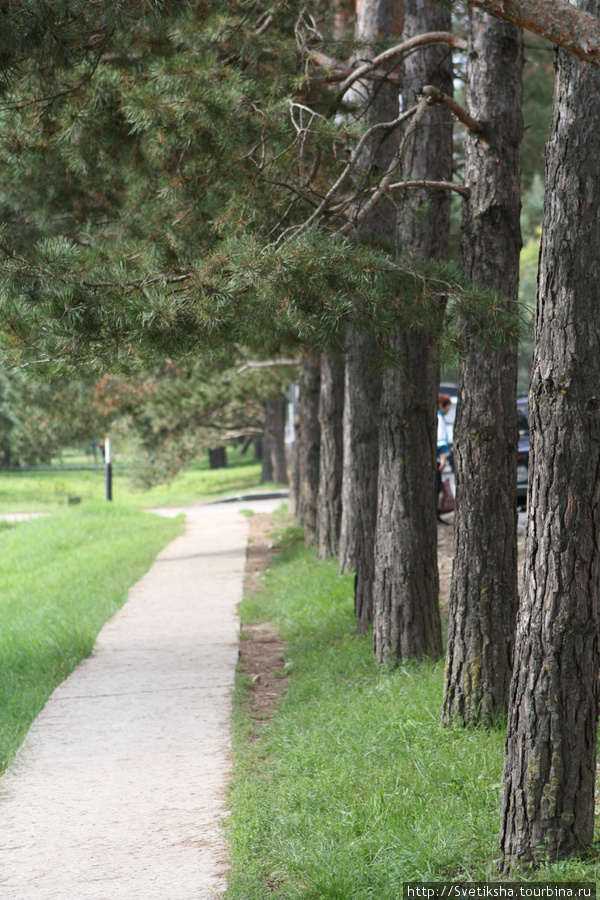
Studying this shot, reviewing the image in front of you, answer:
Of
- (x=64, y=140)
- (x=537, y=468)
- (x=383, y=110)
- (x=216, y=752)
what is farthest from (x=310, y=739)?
(x=383, y=110)

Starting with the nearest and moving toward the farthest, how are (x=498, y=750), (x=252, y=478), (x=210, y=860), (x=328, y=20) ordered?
1. (x=210, y=860)
2. (x=498, y=750)
3. (x=328, y=20)
4. (x=252, y=478)

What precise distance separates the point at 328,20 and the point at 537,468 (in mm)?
6325

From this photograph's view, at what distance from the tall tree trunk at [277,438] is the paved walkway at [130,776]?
19252 millimetres

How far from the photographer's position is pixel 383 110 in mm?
7566

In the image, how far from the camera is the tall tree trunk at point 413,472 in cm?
621

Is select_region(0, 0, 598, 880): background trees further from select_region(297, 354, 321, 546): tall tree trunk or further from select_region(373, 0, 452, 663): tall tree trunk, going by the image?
select_region(297, 354, 321, 546): tall tree trunk

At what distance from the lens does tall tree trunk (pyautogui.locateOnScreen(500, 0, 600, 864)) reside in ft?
11.1

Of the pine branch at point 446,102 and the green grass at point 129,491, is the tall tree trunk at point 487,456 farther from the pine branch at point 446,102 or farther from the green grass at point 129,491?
the green grass at point 129,491

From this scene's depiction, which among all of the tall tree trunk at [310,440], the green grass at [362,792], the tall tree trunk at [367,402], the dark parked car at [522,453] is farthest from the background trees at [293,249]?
the tall tree trunk at [310,440]

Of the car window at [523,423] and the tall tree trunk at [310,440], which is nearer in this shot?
the car window at [523,423]

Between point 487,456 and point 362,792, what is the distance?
2.01 m

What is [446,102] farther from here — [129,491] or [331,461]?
[129,491]

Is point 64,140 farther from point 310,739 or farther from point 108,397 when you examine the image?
point 108,397

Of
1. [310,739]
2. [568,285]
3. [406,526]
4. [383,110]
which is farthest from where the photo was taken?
[383,110]
